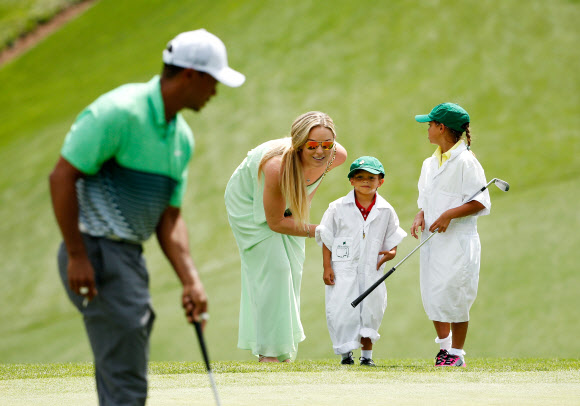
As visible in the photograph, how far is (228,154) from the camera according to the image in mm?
17078

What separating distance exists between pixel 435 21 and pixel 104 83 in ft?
26.0

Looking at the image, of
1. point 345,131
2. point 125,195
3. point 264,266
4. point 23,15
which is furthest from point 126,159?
Answer: point 23,15

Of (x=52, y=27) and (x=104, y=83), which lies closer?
(x=104, y=83)

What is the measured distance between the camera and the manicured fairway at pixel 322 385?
3580 mm

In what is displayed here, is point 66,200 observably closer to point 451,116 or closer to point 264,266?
point 264,266

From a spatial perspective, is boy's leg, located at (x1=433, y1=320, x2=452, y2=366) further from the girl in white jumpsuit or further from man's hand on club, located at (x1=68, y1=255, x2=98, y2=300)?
man's hand on club, located at (x1=68, y1=255, x2=98, y2=300)

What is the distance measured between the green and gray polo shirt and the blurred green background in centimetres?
719

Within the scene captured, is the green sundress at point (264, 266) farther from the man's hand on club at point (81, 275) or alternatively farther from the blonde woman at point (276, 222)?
the man's hand on club at point (81, 275)

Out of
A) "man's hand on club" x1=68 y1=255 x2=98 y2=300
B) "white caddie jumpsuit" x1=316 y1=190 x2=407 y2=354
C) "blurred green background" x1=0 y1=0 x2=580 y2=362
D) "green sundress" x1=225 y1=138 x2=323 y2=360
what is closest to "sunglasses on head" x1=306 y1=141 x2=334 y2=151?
"green sundress" x1=225 y1=138 x2=323 y2=360

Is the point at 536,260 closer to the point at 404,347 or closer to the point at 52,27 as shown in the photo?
the point at 404,347

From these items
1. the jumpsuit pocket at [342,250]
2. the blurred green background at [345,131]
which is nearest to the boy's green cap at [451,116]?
the jumpsuit pocket at [342,250]

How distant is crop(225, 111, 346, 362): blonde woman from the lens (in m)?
4.98

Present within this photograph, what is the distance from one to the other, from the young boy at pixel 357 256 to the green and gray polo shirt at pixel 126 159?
2.54 metres

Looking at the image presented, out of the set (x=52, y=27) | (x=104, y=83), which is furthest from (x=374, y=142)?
(x=52, y=27)
